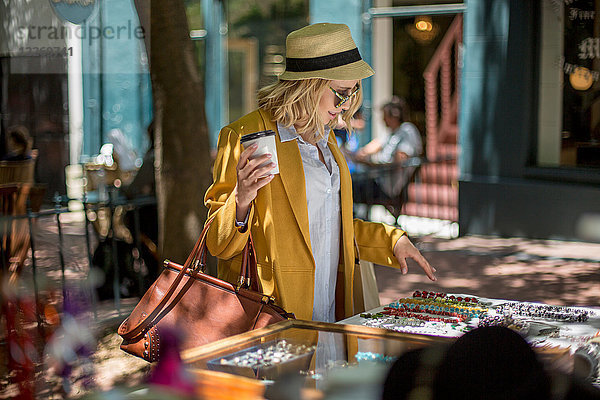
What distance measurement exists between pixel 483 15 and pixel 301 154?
857cm

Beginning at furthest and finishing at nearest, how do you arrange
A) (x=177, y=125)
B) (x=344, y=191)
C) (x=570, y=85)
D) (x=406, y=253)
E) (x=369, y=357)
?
1. (x=570, y=85)
2. (x=177, y=125)
3. (x=406, y=253)
4. (x=344, y=191)
5. (x=369, y=357)

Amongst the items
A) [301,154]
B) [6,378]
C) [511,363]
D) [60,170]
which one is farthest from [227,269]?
[60,170]

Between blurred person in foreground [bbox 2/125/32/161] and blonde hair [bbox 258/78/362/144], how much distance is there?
16.7 ft

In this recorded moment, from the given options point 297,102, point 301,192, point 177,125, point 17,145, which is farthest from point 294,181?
point 17,145

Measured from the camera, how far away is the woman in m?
2.93

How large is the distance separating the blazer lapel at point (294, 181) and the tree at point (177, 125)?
10.0 ft

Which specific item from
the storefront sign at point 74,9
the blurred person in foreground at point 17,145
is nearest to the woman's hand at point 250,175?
the storefront sign at point 74,9

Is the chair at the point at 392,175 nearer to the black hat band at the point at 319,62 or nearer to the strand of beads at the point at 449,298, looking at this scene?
the strand of beads at the point at 449,298

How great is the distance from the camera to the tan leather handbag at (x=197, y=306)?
2.79 metres

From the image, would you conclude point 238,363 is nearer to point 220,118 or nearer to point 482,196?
point 482,196

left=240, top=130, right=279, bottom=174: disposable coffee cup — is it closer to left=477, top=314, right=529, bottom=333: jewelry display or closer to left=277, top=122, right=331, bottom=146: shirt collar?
left=277, top=122, right=331, bottom=146: shirt collar

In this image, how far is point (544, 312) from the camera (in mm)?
3049

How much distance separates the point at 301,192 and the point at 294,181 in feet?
0.16

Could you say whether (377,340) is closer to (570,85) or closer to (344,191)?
(344,191)
